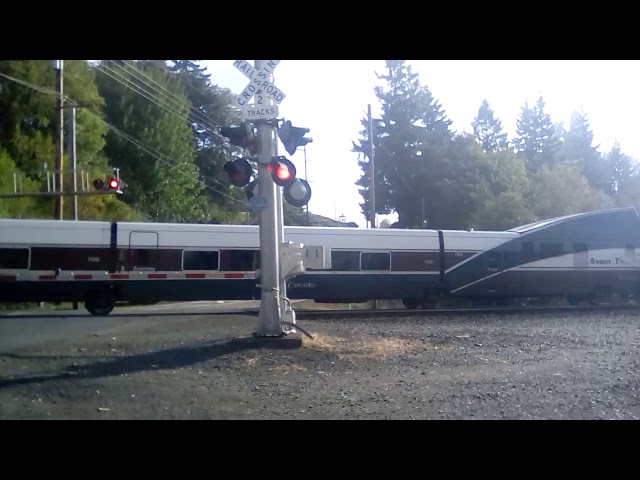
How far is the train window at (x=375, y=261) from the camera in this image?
25.0 metres

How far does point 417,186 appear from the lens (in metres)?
50.9

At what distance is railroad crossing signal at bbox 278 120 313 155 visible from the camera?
43.5ft

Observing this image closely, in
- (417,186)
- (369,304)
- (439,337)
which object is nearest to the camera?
(439,337)

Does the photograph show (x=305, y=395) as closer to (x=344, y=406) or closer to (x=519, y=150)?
(x=344, y=406)

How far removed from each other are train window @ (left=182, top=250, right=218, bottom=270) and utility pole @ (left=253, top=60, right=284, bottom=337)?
32.6 feet

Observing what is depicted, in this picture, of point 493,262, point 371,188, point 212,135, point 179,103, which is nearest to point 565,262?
point 493,262

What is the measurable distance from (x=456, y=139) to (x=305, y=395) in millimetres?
44726

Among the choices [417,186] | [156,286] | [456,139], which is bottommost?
[156,286]

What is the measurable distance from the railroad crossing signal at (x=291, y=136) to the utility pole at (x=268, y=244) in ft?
1.30

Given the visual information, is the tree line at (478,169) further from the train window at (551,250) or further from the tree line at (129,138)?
the train window at (551,250)

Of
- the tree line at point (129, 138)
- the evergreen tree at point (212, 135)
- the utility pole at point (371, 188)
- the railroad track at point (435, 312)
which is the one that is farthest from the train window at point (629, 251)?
the evergreen tree at point (212, 135)

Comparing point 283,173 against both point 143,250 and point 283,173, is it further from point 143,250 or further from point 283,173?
point 143,250

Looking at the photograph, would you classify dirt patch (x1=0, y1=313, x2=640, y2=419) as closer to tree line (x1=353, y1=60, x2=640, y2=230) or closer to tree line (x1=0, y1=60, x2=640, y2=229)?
tree line (x1=0, y1=60, x2=640, y2=229)
